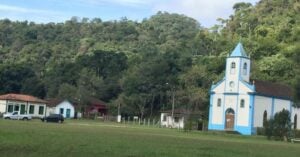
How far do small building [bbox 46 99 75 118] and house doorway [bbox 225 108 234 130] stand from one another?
1387 inches

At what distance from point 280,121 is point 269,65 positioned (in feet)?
132

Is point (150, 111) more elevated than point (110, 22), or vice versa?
point (110, 22)

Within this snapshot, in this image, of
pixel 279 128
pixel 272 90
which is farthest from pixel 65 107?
pixel 279 128

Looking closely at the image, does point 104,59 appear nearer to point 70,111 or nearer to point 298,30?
point 70,111

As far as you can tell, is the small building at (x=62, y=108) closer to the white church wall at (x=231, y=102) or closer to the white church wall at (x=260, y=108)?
the white church wall at (x=231, y=102)

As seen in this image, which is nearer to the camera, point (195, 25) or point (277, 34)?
point (277, 34)

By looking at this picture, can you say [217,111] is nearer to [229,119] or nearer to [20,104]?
[229,119]

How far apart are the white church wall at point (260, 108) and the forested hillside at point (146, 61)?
517 centimetres

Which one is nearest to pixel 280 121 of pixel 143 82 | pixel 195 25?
pixel 143 82

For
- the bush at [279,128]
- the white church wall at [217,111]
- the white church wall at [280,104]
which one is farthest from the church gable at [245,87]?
the bush at [279,128]

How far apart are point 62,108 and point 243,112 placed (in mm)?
38281

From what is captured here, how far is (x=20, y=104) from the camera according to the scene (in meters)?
88.1

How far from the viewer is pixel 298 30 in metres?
108

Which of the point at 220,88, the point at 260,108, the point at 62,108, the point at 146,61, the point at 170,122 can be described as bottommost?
the point at 170,122
